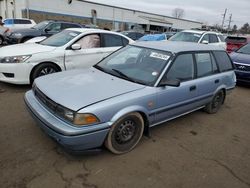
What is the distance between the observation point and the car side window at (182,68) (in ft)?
12.2

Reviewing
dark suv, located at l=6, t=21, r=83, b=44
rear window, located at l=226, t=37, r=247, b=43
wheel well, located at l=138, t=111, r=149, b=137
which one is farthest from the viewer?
rear window, located at l=226, t=37, r=247, b=43

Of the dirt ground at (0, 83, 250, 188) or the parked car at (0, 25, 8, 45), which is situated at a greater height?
the parked car at (0, 25, 8, 45)

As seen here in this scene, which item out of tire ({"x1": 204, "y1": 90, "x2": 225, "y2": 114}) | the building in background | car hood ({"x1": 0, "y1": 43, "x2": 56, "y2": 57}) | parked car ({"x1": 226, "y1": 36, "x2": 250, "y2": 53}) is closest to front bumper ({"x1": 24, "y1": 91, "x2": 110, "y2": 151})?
tire ({"x1": 204, "y1": 90, "x2": 225, "y2": 114})

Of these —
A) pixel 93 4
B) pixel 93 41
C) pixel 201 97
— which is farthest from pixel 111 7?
pixel 201 97

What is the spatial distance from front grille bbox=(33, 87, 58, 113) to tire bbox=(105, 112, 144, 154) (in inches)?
31.0

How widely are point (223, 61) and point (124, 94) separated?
295cm

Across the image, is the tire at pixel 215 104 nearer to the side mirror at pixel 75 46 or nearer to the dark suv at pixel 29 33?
the side mirror at pixel 75 46

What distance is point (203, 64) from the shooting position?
4426 millimetres

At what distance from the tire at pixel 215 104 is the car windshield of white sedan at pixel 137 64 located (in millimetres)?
1784

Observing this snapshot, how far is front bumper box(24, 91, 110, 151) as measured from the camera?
106 inches

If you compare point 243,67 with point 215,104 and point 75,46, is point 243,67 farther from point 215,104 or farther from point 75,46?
point 75,46

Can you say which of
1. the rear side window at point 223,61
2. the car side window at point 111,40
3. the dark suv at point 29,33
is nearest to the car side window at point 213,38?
the car side window at point 111,40

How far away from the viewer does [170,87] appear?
143 inches

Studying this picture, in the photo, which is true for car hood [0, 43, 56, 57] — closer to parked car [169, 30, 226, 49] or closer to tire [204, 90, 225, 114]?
tire [204, 90, 225, 114]
